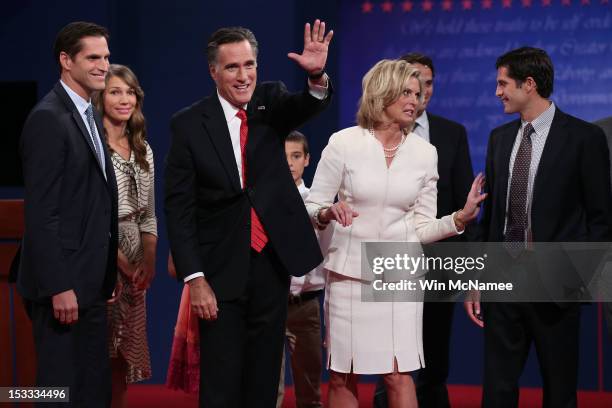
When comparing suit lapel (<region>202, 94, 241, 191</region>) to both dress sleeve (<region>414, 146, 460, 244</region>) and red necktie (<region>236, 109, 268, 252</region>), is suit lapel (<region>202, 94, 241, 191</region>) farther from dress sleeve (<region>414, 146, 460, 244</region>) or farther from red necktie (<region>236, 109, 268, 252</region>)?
dress sleeve (<region>414, 146, 460, 244</region>)

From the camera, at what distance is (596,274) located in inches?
162

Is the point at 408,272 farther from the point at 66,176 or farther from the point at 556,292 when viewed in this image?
the point at 66,176

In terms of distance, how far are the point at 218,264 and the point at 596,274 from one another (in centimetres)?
169

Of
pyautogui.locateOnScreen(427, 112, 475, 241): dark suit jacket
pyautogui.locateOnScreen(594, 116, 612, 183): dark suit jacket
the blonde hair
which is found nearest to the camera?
the blonde hair

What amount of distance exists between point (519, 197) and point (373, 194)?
2.21ft

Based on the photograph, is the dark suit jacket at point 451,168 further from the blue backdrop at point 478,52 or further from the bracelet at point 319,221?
the blue backdrop at point 478,52

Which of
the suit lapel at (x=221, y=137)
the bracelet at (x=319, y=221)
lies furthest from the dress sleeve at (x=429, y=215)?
the suit lapel at (x=221, y=137)

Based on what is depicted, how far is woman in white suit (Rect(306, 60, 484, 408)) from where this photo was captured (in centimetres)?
392

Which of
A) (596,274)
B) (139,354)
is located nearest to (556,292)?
(596,274)

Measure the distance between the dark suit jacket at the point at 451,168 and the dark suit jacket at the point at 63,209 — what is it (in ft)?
6.07

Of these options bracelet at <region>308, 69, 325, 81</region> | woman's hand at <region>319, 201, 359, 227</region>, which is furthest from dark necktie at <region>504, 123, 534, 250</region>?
bracelet at <region>308, 69, 325, 81</region>

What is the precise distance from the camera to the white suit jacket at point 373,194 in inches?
154

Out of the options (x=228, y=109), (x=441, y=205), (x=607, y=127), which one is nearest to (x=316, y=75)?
(x=228, y=109)

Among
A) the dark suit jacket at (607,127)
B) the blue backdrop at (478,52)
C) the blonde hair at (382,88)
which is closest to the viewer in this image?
the blonde hair at (382,88)
